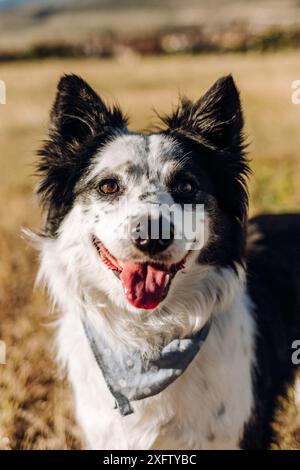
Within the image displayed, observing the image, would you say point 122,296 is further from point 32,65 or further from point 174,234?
point 32,65

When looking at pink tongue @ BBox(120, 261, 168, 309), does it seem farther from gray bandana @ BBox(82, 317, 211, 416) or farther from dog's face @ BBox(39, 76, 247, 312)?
gray bandana @ BBox(82, 317, 211, 416)

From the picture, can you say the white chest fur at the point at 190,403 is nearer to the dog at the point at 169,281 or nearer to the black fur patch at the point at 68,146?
the dog at the point at 169,281

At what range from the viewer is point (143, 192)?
274cm

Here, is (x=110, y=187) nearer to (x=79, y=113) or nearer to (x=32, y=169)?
(x=79, y=113)

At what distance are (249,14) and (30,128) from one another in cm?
1173

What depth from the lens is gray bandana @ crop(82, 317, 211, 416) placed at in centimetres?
290

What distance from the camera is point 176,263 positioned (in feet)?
8.74

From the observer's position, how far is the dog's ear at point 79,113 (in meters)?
2.90

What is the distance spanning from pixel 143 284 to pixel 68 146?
0.92 m

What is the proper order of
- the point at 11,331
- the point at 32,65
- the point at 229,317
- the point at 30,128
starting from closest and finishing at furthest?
the point at 229,317, the point at 11,331, the point at 30,128, the point at 32,65

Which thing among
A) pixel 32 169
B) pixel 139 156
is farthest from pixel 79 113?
pixel 32 169
